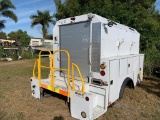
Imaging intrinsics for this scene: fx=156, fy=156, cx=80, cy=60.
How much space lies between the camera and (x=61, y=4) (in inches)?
511

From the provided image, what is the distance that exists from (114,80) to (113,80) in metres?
0.06

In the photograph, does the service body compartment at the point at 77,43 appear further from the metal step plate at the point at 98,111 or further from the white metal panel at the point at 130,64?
the white metal panel at the point at 130,64

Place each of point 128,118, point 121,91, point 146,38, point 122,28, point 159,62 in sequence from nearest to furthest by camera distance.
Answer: point 128,118 → point 121,91 → point 122,28 → point 159,62 → point 146,38

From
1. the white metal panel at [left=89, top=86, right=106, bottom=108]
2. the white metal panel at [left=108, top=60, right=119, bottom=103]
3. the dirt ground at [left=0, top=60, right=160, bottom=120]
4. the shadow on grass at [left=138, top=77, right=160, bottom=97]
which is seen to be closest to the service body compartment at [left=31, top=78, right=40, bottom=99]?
the dirt ground at [left=0, top=60, right=160, bottom=120]

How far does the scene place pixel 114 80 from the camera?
12.9 ft

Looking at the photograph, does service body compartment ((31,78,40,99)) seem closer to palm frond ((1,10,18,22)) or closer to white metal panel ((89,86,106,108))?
white metal panel ((89,86,106,108))

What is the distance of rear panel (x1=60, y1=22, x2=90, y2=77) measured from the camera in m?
4.12

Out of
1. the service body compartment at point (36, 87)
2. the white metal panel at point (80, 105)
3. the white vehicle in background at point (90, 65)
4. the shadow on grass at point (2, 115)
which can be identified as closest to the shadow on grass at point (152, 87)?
the white vehicle in background at point (90, 65)

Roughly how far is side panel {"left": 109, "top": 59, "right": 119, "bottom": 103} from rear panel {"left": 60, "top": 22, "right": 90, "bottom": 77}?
656 mm

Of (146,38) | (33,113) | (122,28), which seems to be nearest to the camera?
(33,113)

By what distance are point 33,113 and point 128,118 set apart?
93.0 inches

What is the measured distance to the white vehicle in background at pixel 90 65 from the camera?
11.9ft

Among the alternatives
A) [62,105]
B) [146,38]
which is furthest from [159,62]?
[62,105]

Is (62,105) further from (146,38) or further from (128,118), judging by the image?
(146,38)
